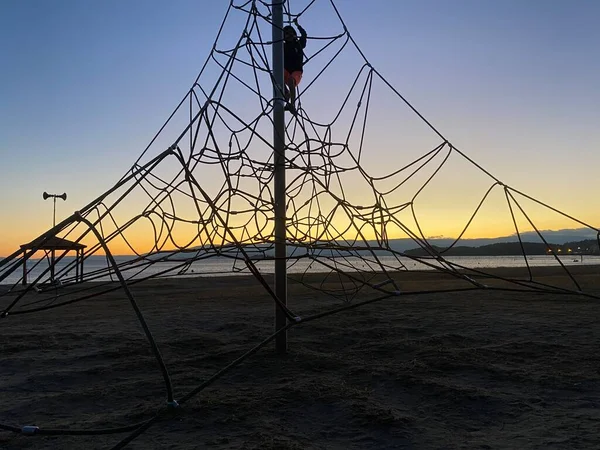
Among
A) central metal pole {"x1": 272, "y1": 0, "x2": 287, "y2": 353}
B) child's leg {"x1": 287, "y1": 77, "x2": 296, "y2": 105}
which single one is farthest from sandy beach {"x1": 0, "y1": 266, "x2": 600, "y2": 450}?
child's leg {"x1": 287, "y1": 77, "x2": 296, "y2": 105}

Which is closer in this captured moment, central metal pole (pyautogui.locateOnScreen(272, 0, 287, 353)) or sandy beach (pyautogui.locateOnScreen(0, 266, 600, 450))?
sandy beach (pyautogui.locateOnScreen(0, 266, 600, 450))

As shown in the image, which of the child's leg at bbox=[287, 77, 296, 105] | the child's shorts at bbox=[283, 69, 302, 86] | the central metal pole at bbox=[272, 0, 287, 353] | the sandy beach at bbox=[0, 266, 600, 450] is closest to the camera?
the sandy beach at bbox=[0, 266, 600, 450]

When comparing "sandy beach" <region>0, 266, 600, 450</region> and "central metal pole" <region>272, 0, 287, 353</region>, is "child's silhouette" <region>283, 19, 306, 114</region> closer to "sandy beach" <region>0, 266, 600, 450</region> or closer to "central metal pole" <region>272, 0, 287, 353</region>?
"central metal pole" <region>272, 0, 287, 353</region>

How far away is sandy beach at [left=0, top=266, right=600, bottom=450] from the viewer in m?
3.52

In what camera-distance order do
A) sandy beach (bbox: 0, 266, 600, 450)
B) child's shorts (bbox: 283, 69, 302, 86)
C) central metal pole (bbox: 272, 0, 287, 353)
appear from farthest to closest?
child's shorts (bbox: 283, 69, 302, 86)
central metal pole (bbox: 272, 0, 287, 353)
sandy beach (bbox: 0, 266, 600, 450)

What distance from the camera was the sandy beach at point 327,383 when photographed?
139 inches

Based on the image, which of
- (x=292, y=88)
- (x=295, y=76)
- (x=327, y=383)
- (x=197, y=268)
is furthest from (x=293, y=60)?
(x=197, y=268)

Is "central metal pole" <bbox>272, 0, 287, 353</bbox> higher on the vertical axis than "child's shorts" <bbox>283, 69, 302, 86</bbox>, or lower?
lower

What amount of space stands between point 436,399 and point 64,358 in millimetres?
Answer: 4325

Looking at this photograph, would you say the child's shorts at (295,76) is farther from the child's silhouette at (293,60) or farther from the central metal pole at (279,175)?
the central metal pole at (279,175)

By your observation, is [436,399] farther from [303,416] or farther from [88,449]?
[88,449]

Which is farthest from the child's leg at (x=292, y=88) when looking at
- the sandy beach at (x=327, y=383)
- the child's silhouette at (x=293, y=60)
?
the sandy beach at (x=327, y=383)

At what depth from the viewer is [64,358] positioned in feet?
19.5

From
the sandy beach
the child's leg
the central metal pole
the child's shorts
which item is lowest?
the sandy beach
